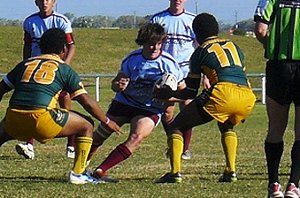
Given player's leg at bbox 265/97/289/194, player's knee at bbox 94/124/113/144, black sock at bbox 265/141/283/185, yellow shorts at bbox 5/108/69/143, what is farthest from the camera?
player's knee at bbox 94/124/113/144

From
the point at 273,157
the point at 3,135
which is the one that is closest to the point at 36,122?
the point at 3,135

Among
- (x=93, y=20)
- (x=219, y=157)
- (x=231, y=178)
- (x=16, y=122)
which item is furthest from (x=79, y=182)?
(x=93, y=20)

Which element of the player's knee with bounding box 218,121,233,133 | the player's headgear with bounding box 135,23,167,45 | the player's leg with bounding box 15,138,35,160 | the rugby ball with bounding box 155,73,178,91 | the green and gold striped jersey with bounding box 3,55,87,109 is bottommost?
the player's leg with bounding box 15,138,35,160

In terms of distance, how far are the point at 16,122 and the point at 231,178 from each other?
231cm

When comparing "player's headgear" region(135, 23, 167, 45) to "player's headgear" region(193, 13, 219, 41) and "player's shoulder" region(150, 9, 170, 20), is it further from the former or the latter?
"player's shoulder" region(150, 9, 170, 20)

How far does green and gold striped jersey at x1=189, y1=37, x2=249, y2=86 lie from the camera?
31.5 ft

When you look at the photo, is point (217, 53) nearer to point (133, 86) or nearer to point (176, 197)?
point (133, 86)

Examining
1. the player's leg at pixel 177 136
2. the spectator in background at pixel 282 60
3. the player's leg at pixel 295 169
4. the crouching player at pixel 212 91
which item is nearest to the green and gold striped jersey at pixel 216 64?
the crouching player at pixel 212 91

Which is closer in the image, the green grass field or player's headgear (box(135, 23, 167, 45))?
the green grass field

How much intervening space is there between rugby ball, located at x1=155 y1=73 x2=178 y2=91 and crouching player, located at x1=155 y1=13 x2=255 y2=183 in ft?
0.21

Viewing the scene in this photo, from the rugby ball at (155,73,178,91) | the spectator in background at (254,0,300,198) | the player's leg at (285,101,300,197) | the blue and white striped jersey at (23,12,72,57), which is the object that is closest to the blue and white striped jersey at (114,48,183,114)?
the rugby ball at (155,73,178,91)

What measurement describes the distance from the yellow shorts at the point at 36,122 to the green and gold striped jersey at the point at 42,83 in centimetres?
7

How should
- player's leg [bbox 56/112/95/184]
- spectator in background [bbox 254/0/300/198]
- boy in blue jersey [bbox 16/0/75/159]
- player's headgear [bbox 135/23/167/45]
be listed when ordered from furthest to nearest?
boy in blue jersey [bbox 16/0/75/159] → player's headgear [bbox 135/23/167/45] → player's leg [bbox 56/112/95/184] → spectator in background [bbox 254/0/300/198]

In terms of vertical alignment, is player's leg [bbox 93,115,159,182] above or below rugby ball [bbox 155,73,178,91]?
below
